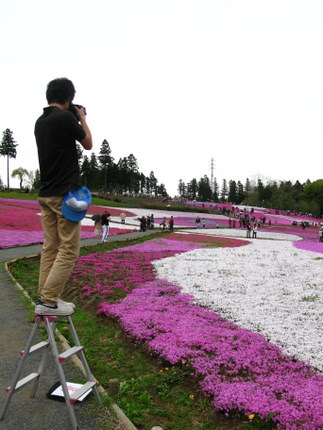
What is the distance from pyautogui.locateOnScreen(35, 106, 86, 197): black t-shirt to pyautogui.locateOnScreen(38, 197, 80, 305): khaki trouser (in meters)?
0.17

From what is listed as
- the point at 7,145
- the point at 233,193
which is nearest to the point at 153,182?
the point at 233,193

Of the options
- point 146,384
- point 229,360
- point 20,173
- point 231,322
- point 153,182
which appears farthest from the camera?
point 153,182

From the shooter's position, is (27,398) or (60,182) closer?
(60,182)

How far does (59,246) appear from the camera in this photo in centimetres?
420

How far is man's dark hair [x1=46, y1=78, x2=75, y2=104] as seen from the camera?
4.16 m

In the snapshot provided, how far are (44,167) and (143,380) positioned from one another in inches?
143

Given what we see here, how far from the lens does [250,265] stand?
17.1 m

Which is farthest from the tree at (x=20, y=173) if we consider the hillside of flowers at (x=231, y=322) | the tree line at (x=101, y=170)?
the hillside of flowers at (x=231, y=322)

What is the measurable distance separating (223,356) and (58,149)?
432 centimetres

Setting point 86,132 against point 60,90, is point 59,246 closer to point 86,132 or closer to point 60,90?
point 86,132

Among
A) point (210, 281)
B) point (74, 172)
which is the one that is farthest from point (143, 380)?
point (210, 281)

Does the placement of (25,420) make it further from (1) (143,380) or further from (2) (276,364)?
(2) (276,364)

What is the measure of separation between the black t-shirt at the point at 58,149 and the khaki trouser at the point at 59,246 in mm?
168

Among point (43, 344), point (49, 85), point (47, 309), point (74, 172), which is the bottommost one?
point (43, 344)
